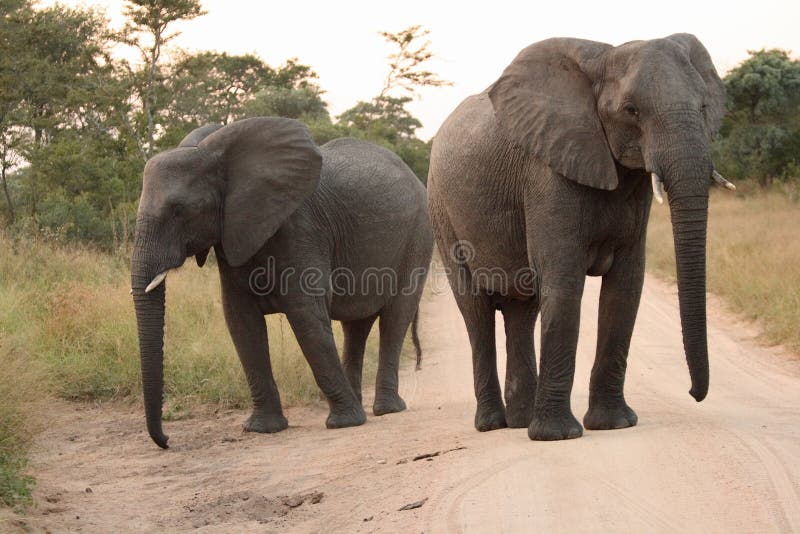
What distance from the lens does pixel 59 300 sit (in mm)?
10828

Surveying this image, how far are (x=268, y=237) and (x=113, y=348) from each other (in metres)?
2.84

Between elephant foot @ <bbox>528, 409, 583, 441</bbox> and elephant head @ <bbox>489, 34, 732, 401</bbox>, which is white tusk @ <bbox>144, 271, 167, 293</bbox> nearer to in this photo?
elephant head @ <bbox>489, 34, 732, 401</bbox>

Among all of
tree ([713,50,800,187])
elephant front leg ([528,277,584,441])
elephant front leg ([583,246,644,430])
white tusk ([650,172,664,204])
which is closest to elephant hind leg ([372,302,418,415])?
elephant front leg ([583,246,644,430])

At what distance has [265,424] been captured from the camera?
8289 millimetres

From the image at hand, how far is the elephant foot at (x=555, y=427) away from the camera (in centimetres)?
636

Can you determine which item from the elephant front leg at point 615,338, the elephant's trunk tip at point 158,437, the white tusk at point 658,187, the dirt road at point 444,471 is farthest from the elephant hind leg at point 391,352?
the white tusk at point 658,187

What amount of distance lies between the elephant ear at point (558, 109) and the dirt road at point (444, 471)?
1.46 m

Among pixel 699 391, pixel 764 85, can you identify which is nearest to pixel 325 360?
pixel 699 391

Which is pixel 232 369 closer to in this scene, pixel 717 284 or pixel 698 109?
pixel 698 109

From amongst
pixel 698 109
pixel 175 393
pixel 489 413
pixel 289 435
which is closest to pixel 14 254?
pixel 175 393

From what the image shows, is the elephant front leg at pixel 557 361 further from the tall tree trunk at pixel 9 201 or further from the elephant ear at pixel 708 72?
the tall tree trunk at pixel 9 201

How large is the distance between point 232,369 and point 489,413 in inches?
113

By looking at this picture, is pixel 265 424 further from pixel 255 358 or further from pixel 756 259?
pixel 756 259

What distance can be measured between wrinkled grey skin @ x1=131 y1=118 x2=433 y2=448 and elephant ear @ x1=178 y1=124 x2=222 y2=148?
Answer: 12mm
